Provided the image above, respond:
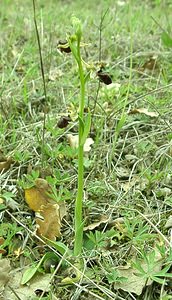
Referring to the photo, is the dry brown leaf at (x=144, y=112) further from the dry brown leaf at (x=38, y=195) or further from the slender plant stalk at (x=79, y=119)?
the slender plant stalk at (x=79, y=119)

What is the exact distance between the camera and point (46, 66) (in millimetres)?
2438

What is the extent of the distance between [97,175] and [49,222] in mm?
335

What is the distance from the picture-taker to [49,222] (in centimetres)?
141

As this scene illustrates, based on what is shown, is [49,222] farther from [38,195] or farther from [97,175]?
[97,175]

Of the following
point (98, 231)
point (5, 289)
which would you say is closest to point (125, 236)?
point (98, 231)

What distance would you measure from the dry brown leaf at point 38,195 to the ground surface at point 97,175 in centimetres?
1

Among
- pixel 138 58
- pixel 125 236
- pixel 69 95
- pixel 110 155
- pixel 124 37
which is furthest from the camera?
pixel 124 37

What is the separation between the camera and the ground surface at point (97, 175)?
4.17ft

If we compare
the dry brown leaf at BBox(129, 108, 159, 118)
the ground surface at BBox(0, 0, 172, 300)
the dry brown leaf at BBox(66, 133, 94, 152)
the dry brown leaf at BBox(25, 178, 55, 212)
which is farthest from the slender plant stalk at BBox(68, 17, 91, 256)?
the dry brown leaf at BBox(129, 108, 159, 118)

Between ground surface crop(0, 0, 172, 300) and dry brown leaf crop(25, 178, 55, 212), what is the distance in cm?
1

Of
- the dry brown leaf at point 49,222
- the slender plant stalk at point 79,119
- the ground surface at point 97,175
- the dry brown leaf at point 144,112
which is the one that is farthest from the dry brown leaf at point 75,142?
the slender plant stalk at point 79,119

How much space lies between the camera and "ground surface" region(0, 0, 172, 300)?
1.27 m

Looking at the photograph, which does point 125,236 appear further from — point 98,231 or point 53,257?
point 53,257

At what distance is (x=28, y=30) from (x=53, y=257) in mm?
2074
